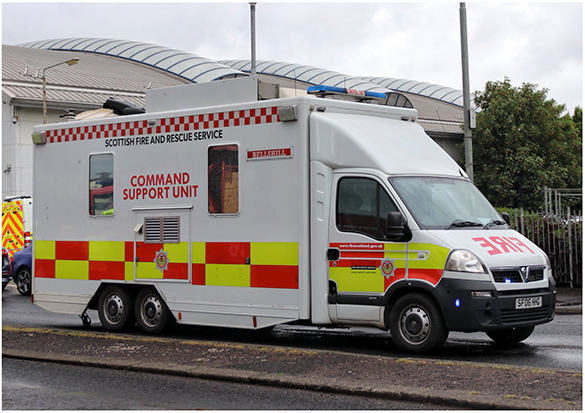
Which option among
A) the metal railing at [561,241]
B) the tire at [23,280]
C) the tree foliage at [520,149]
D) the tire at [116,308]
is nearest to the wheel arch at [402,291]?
the tire at [116,308]

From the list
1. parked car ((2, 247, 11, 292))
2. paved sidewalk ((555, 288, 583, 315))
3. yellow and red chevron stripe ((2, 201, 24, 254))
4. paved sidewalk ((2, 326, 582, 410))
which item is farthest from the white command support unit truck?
yellow and red chevron stripe ((2, 201, 24, 254))

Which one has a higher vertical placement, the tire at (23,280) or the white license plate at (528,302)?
the white license plate at (528,302)

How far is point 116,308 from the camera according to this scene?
12.3 m

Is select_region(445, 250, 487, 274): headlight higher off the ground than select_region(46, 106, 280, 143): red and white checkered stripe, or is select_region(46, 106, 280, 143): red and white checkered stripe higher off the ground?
select_region(46, 106, 280, 143): red and white checkered stripe

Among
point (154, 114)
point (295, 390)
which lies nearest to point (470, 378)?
point (295, 390)

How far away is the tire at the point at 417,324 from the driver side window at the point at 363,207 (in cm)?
82

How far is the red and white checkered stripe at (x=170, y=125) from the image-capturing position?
1097 cm

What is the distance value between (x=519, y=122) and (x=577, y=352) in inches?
1133

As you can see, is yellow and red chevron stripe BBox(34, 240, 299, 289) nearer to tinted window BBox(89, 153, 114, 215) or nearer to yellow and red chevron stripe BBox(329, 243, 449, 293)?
tinted window BBox(89, 153, 114, 215)

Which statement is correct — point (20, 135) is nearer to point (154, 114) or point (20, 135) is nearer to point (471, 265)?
point (154, 114)

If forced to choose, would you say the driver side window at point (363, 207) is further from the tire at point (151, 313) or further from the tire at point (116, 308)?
the tire at point (116, 308)

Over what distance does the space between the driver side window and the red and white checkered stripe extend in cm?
130

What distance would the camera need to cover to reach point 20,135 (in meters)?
37.2

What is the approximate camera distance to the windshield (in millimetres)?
9898
